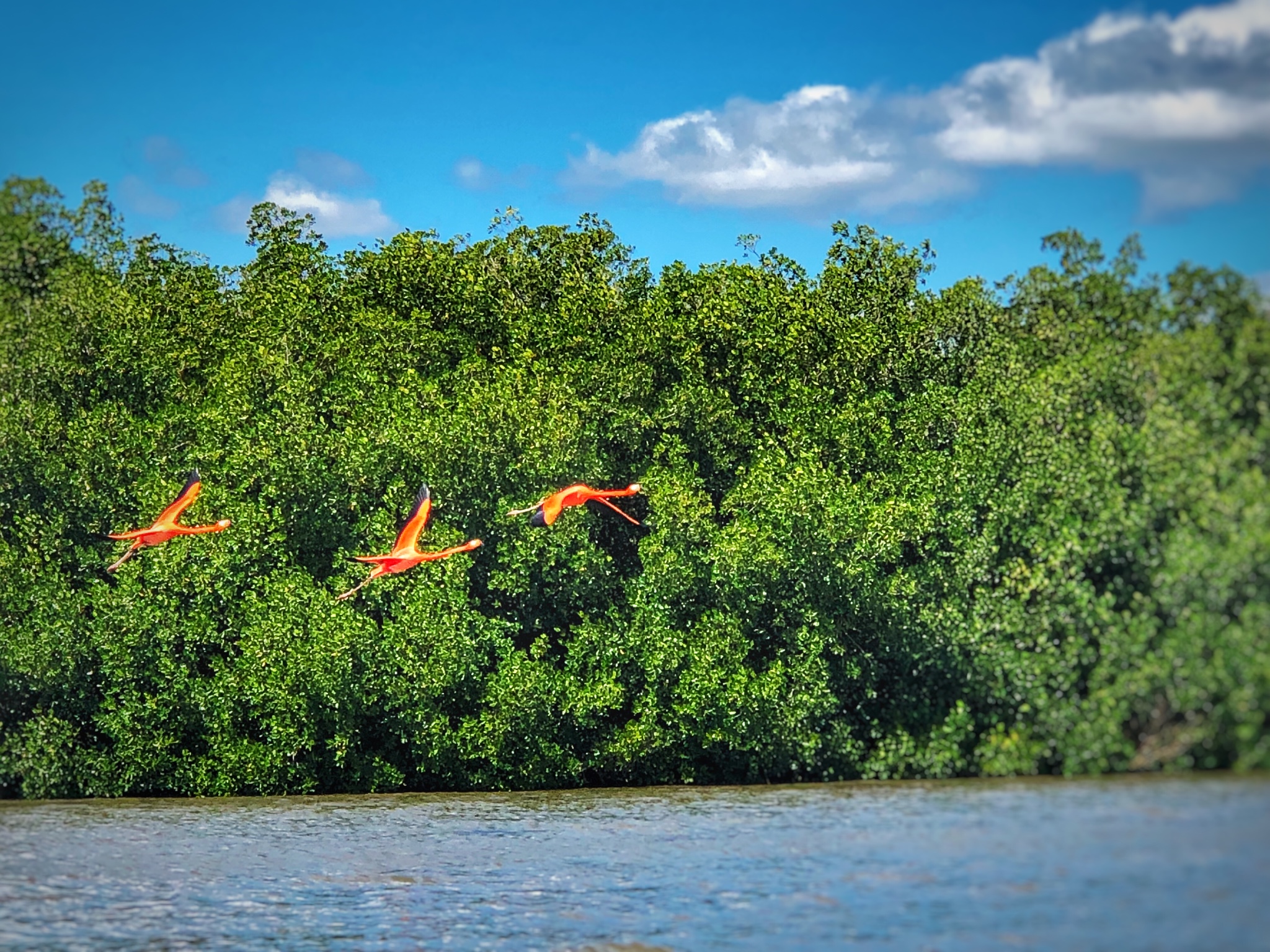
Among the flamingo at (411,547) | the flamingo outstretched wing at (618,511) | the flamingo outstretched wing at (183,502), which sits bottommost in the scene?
the flamingo at (411,547)

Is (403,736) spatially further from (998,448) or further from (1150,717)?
(1150,717)

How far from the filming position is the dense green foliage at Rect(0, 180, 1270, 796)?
57.5 feet

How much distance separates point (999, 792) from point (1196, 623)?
2.04 m

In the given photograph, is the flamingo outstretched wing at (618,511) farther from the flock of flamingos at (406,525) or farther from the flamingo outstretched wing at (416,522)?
the flamingo outstretched wing at (416,522)

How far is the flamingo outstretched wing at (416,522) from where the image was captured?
1363 cm


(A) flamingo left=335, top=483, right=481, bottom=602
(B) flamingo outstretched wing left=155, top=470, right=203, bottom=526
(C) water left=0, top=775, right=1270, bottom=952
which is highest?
(B) flamingo outstretched wing left=155, top=470, right=203, bottom=526

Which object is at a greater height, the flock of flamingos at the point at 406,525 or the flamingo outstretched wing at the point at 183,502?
the flamingo outstretched wing at the point at 183,502

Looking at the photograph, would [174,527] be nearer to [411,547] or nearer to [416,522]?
[411,547]

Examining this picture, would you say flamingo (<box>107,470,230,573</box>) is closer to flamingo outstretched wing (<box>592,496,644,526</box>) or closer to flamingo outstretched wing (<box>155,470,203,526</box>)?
flamingo outstretched wing (<box>155,470,203,526</box>)

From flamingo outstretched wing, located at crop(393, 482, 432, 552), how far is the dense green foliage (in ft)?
10.3

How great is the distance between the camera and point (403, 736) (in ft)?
61.8

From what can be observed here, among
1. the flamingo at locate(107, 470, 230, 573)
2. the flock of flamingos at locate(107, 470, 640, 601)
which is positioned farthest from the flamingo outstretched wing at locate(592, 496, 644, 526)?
the flamingo at locate(107, 470, 230, 573)

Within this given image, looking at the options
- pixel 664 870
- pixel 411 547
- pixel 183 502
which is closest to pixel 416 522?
pixel 411 547

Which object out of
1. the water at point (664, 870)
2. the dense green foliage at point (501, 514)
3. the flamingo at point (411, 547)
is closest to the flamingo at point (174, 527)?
the dense green foliage at point (501, 514)
